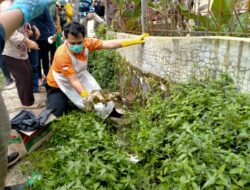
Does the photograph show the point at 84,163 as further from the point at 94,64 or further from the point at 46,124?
the point at 94,64

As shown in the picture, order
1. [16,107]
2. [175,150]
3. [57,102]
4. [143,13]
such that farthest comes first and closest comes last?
[16,107] < [143,13] < [57,102] < [175,150]

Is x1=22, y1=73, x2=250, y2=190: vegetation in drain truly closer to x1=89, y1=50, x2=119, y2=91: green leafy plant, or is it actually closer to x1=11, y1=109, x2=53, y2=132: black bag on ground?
x1=11, y1=109, x2=53, y2=132: black bag on ground

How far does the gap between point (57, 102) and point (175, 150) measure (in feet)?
6.45

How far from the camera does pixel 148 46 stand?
362 cm

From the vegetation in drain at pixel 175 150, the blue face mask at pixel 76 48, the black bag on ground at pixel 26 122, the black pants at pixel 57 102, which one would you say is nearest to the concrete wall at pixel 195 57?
the vegetation in drain at pixel 175 150

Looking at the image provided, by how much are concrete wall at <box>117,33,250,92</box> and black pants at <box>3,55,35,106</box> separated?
148 centimetres

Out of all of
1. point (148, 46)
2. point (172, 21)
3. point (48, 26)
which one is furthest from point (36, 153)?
point (48, 26)

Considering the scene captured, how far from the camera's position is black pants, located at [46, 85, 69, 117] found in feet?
11.7

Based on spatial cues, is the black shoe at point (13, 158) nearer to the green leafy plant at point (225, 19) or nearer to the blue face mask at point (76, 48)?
the blue face mask at point (76, 48)

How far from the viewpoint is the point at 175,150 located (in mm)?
2072

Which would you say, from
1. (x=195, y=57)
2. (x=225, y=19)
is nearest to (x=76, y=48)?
(x=195, y=57)

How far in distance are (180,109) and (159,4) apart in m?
1.83

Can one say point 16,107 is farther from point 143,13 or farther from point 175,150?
point 175,150

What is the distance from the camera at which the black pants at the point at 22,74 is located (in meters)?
3.83
